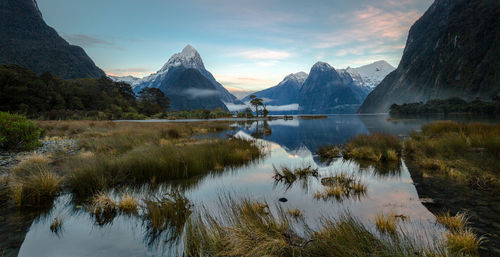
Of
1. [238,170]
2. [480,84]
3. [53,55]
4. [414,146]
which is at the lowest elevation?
[238,170]

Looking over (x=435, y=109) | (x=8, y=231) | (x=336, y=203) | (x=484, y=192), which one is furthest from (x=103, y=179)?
(x=435, y=109)

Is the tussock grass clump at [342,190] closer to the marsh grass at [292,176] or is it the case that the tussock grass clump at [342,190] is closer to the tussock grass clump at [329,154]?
the marsh grass at [292,176]

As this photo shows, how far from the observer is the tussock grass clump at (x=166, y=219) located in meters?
5.11

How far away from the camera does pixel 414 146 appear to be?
587 inches

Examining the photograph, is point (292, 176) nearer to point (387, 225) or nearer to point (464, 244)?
point (387, 225)

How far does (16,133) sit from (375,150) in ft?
76.6

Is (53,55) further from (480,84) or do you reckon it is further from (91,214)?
(480,84)

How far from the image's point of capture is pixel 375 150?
46.9 ft

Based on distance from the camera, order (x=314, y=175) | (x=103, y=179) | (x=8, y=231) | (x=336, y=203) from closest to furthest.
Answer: (x=8, y=231) → (x=336, y=203) → (x=103, y=179) → (x=314, y=175)

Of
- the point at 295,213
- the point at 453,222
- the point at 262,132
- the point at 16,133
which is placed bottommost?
the point at 262,132

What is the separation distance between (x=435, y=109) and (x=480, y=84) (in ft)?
178

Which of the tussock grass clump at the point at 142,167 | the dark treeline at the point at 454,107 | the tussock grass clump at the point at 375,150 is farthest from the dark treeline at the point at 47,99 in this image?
the dark treeline at the point at 454,107

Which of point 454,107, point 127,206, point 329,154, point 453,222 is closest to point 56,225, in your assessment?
point 127,206

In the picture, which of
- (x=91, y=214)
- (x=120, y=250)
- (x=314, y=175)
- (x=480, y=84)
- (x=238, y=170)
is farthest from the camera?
(x=480, y=84)
